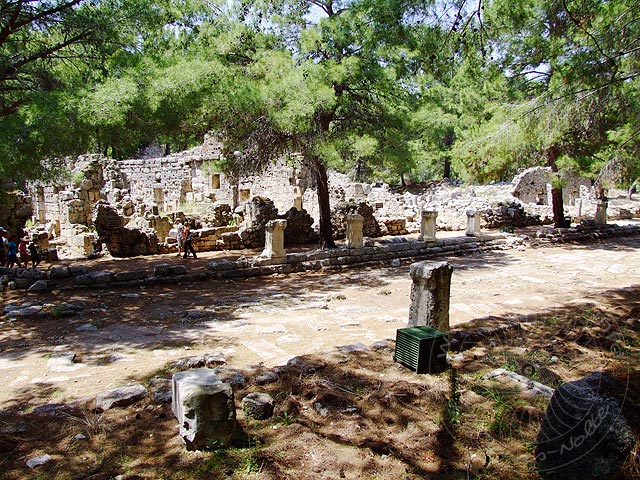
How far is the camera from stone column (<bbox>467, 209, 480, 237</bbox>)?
17.1 meters

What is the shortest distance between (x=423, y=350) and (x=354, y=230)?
9437 millimetres

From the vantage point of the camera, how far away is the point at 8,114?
9117 millimetres

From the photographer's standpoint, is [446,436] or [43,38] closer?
[446,436]

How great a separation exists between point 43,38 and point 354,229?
8.84 meters

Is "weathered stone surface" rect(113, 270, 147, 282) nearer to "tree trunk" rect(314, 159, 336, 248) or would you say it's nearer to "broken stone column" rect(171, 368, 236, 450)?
"tree trunk" rect(314, 159, 336, 248)

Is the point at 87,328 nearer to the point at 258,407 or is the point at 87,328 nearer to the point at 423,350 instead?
the point at 258,407

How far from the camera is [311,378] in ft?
14.9

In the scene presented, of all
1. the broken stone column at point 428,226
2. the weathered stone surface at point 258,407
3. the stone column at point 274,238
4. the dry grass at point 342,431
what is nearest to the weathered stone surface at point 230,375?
the dry grass at point 342,431

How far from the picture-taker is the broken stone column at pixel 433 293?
5.76 m

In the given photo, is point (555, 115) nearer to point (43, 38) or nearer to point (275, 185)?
point (43, 38)

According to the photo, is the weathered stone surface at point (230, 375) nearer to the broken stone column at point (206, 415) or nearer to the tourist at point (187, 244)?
the broken stone column at point (206, 415)

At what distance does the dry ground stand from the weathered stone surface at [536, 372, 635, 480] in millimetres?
114

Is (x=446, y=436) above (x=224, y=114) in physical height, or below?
below

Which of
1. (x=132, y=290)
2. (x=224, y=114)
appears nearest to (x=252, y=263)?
(x=132, y=290)
